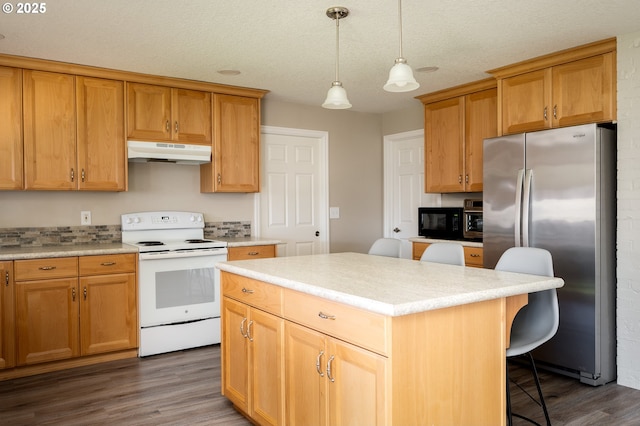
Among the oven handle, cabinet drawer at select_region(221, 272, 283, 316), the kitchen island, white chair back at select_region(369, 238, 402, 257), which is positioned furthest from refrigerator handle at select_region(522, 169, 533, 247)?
the oven handle

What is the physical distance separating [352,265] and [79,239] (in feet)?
8.77

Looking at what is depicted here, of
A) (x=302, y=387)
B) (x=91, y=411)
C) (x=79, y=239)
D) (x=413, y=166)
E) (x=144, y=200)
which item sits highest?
(x=413, y=166)

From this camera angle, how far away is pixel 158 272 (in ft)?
13.1

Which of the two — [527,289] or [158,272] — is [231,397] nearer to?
[158,272]

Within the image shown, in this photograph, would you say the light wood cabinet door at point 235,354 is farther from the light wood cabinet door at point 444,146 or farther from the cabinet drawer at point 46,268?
the light wood cabinet door at point 444,146

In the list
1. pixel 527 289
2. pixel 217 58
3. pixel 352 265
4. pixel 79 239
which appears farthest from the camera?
pixel 79 239

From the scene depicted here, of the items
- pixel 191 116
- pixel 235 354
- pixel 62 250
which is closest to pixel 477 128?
pixel 191 116

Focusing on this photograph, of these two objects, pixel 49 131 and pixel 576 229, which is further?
pixel 49 131

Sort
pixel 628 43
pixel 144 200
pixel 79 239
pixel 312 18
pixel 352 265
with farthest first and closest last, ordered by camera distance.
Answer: pixel 144 200, pixel 79 239, pixel 628 43, pixel 312 18, pixel 352 265

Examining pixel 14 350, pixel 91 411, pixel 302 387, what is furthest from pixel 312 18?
pixel 14 350

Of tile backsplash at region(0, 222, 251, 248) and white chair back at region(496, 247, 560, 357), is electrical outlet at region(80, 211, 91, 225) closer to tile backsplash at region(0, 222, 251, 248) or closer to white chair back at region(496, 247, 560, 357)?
tile backsplash at region(0, 222, 251, 248)

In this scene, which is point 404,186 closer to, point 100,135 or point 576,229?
point 576,229

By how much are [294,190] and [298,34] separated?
7.74ft

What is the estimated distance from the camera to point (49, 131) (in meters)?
3.86
